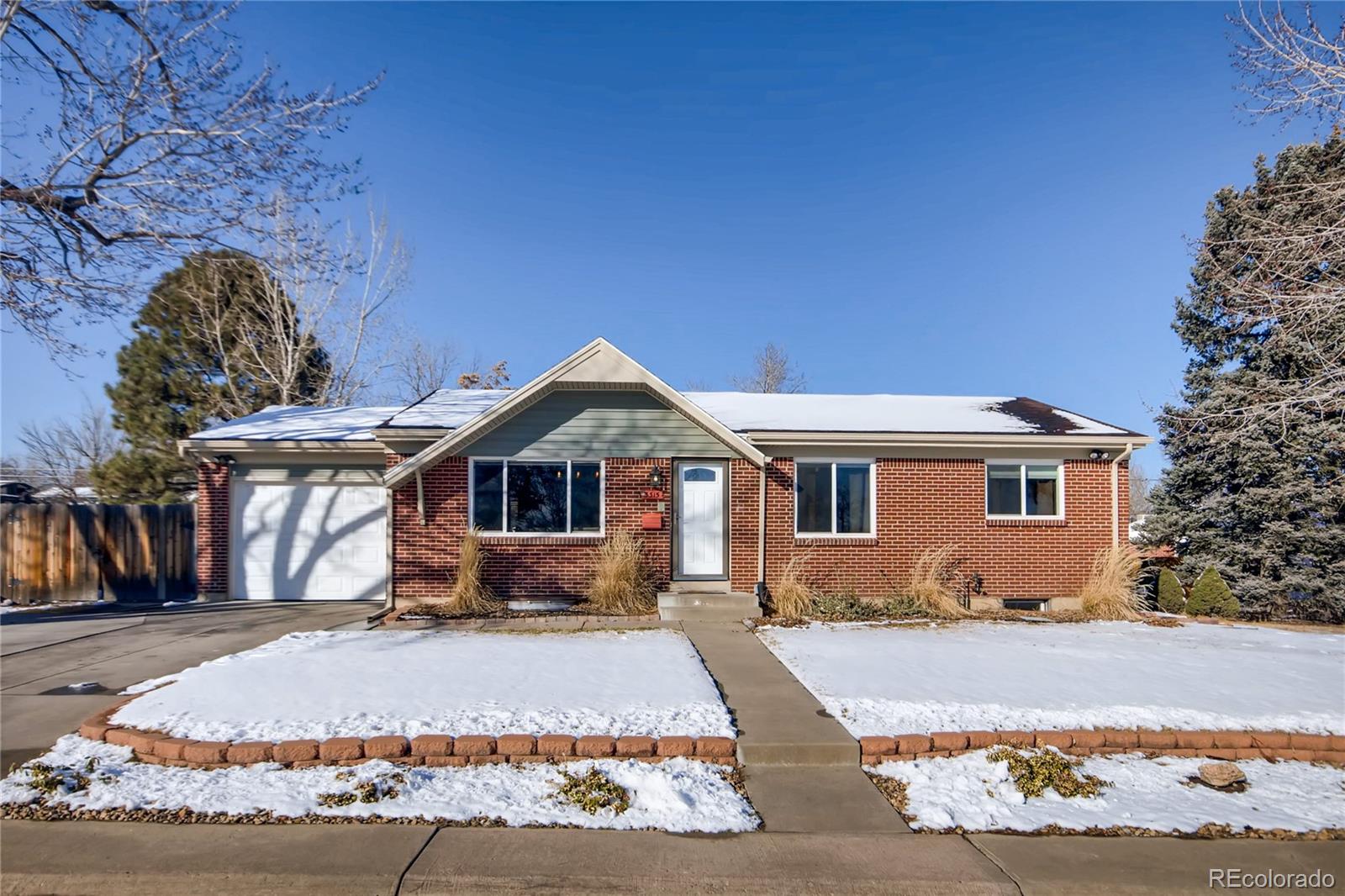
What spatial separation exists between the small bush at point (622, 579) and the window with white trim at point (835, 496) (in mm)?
2819

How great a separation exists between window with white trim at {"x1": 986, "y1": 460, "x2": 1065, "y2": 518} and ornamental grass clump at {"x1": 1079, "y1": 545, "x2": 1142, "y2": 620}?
3.60ft

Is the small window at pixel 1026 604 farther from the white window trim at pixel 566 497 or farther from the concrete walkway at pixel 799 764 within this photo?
the white window trim at pixel 566 497

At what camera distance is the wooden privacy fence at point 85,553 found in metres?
13.2

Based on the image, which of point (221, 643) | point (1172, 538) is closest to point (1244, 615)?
point (1172, 538)

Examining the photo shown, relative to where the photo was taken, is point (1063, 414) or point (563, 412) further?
point (1063, 414)

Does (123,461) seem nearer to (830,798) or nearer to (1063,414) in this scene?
(830,798)

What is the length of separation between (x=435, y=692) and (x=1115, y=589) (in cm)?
1063

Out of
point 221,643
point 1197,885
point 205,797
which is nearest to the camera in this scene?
point 1197,885

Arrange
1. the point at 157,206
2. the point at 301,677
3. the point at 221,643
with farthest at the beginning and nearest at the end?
the point at 157,206
the point at 221,643
the point at 301,677

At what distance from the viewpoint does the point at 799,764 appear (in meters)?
5.34

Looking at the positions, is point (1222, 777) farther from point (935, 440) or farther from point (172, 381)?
point (172, 381)

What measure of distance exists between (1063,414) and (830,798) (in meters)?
11.5

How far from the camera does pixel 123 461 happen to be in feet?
65.4

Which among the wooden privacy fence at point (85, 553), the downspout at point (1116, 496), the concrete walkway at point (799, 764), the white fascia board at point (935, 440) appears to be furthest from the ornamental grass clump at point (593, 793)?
the wooden privacy fence at point (85, 553)
